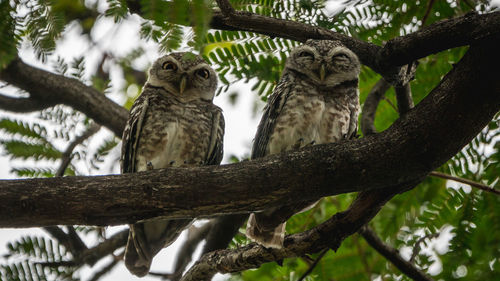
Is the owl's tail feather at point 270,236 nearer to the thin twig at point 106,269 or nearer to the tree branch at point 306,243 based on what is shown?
the tree branch at point 306,243

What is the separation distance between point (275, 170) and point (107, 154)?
2.21 metres

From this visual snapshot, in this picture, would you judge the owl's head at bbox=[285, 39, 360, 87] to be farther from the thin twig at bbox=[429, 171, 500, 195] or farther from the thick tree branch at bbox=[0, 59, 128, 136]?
the thick tree branch at bbox=[0, 59, 128, 136]

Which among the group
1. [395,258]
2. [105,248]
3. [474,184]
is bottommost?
[395,258]

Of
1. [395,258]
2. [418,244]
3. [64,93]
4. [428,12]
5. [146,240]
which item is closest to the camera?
[418,244]

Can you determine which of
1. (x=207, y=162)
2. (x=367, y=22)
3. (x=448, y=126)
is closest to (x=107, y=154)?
(x=207, y=162)

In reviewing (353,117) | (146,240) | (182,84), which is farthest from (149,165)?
(353,117)

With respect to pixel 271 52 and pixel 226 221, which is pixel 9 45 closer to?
pixel 271 52

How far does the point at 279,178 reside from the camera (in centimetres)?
275

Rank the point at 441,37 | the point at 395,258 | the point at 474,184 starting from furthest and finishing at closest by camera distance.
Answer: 1. the point at 395,258
2. the point at 474,184
3. the point at 441,37

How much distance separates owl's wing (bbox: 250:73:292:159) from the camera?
151 inches

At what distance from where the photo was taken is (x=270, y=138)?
3.81 meters

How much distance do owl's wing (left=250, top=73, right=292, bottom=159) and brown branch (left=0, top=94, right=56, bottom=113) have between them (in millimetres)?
1980

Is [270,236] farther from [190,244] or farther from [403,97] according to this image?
[190,244]

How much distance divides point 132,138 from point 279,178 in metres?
1.74
